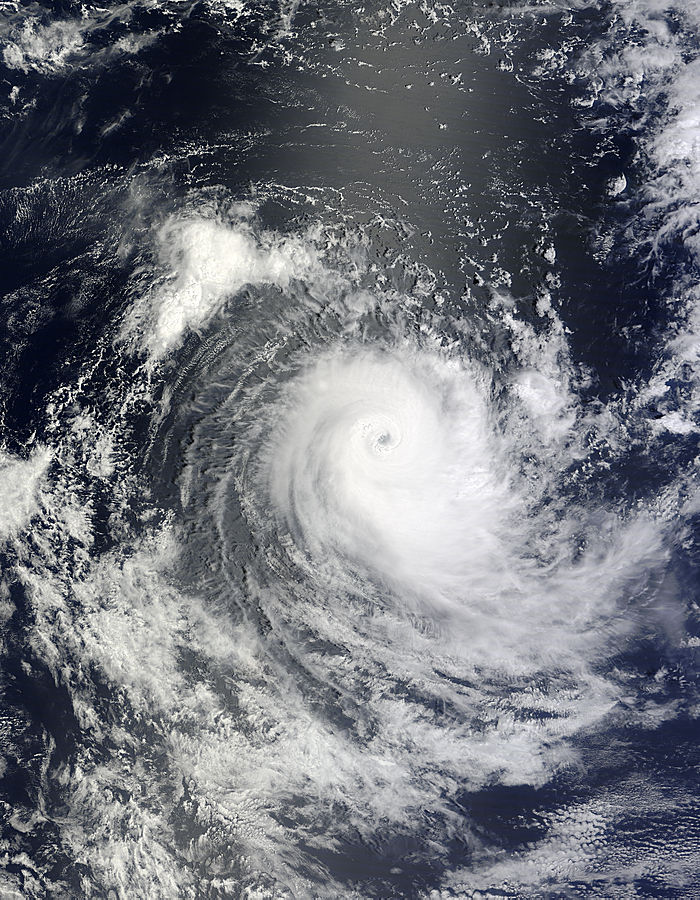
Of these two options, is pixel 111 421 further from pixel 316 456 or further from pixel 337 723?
pixel 337 723

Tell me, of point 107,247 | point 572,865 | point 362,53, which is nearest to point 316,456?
point 107,247

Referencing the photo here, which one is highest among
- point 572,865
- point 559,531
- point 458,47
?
point 458,47

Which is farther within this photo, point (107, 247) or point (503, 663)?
point (107, 247)

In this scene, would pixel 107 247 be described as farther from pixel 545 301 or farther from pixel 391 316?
pixel 545 301

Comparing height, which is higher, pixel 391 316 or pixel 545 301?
pixel 545 301

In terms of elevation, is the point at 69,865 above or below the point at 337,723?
below

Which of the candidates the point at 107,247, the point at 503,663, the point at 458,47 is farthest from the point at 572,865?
the point at 458,47
